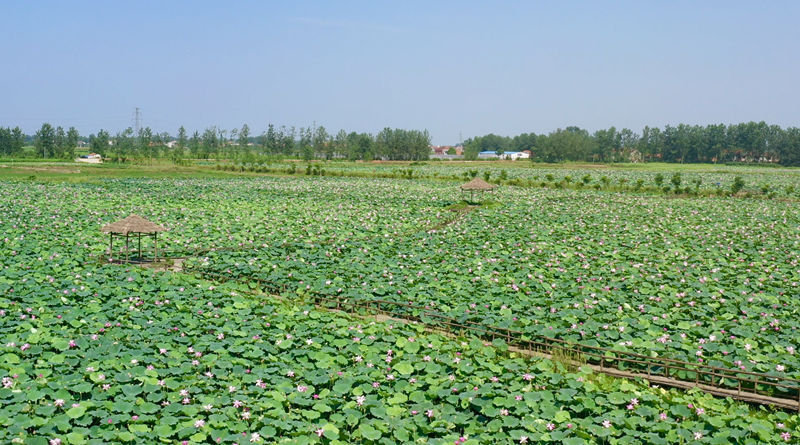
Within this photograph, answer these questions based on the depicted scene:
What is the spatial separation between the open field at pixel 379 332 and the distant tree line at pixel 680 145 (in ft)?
264

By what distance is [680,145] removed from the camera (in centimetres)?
10312

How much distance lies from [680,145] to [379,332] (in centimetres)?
10862

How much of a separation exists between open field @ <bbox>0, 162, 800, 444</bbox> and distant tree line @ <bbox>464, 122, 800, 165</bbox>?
80522 mm

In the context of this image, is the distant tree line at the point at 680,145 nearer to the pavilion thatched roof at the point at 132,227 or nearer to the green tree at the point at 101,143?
the green tree at the point at 101,143

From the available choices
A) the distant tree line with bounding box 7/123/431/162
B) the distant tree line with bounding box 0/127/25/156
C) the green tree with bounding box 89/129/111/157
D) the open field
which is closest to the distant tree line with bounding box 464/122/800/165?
the distant tree line with bounding box 7/123/431/162

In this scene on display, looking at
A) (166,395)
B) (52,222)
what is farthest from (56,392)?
(52,222)

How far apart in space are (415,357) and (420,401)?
3.93 feet

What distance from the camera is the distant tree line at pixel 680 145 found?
3748 inches

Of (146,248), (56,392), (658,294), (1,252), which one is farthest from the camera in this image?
(146,248)

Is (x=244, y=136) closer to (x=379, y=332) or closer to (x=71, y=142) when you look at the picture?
(x=71, y=142)

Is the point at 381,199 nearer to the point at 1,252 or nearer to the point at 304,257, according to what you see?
the point at 304,257

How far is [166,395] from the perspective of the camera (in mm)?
6477

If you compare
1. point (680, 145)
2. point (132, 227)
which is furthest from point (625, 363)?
point (680, 145)

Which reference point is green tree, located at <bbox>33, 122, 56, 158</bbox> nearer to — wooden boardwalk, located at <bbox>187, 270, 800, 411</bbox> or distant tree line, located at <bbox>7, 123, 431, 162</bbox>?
distant tree line, located at <bbox>7, 123, 431, 162</bbox>
